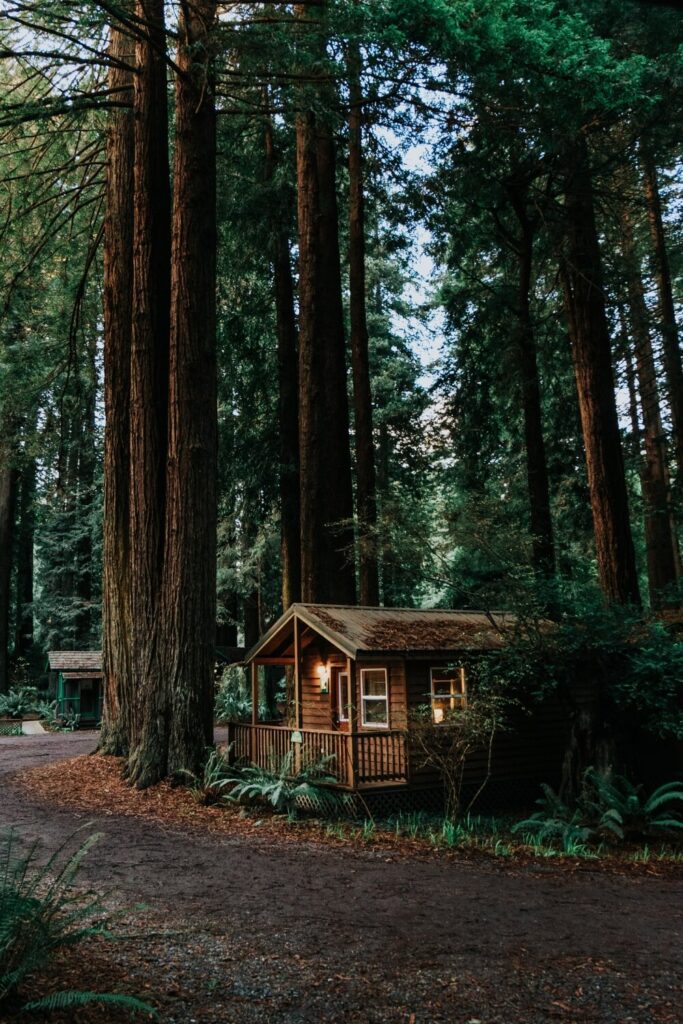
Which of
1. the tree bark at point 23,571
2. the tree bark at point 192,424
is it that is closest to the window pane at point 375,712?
the tree bark at point 192,424

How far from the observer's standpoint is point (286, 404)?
19.4 metres

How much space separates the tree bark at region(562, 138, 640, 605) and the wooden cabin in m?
2.34

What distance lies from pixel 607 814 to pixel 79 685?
20243 mm

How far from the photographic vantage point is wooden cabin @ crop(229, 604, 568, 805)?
1264 centimetres

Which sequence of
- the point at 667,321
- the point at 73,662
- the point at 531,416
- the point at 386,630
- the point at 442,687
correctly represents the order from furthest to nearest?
the point at 73,662, the point at 667,321, the point at 531,416, the point at 442,687, the point at 386,630

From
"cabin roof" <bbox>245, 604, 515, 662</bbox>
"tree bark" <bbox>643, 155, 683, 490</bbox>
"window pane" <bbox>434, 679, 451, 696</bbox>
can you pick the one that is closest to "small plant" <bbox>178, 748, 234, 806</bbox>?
"cabin roof" <bbox>245, 604, 515, 662</bbox>

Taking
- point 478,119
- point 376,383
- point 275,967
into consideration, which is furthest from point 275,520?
point 275,967

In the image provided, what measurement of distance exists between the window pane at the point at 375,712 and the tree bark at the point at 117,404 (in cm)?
447

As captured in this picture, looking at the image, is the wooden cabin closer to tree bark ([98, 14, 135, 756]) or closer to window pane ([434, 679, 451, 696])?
window pane ([434, 679, 451, 696])

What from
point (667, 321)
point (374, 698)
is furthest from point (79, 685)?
point (667, 321)

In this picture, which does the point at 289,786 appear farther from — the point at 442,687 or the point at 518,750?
the point at 518,750

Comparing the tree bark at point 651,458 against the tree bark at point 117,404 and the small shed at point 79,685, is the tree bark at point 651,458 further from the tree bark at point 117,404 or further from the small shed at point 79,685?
the small shed at point 79,685

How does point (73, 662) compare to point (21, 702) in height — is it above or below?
above

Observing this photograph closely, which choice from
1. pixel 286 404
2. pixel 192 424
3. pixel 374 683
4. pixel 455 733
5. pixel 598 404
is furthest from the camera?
pixel 286 404
